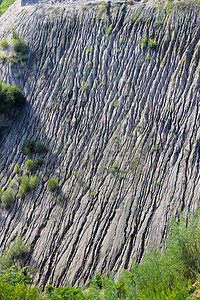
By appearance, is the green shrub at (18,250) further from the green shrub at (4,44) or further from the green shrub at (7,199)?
the green shrub at (4,44)

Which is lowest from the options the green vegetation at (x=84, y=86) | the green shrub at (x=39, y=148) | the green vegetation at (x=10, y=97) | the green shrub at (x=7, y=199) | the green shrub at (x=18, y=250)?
the green shrub at (x=18, y=250)

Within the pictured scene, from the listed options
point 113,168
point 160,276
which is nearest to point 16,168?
point 113,168

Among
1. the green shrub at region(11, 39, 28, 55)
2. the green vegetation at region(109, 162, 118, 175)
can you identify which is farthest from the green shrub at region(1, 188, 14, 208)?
the green shrub at region(11, 39, 28, 55)

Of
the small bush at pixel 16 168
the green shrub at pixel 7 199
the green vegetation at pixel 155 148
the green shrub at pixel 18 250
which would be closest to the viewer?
the green shrub at pixel 18 250

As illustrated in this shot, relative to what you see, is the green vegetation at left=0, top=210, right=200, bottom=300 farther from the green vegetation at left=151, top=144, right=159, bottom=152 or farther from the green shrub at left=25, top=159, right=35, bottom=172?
the green shrub at left=25, top=159, right=35, bottom=172

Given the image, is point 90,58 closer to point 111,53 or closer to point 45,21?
point 111,53

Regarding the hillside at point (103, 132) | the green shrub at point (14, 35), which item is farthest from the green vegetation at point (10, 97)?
the green shrub at point (14, 35)
